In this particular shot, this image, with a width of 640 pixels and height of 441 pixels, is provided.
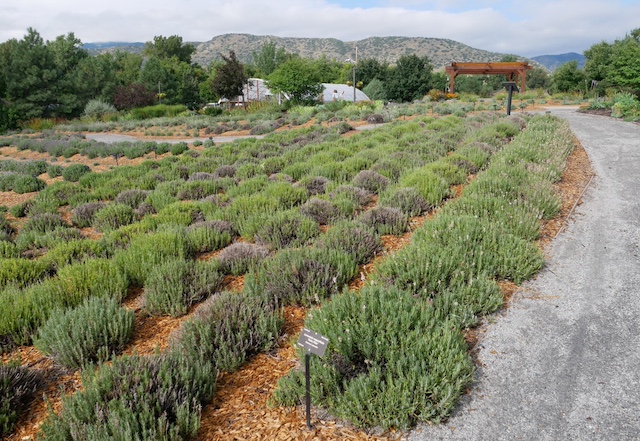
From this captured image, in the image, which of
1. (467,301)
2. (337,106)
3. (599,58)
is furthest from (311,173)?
(599,58)

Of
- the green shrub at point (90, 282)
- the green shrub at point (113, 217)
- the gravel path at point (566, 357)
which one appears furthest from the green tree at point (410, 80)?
the green shrub at point (90, 282)

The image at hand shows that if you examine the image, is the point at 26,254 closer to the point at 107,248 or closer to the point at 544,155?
the point at 107,248

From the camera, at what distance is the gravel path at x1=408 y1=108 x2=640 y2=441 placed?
9.18 ft

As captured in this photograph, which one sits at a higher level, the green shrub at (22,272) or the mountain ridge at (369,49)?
the mountain ridge at (369,49)

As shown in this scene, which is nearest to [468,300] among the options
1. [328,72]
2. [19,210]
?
[19,210]

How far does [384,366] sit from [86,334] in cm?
239

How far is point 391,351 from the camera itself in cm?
310

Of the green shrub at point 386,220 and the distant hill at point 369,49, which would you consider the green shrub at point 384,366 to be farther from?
the distant hill at point 369,49

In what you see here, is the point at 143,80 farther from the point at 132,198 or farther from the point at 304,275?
the point at 304,275

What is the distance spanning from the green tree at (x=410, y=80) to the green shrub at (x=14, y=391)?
52.8 meters

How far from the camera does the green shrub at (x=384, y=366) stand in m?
2.81

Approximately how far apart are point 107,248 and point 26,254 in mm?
1485

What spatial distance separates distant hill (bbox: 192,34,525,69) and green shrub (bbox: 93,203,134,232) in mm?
164286

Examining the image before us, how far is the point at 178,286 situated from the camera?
4.43 meters
